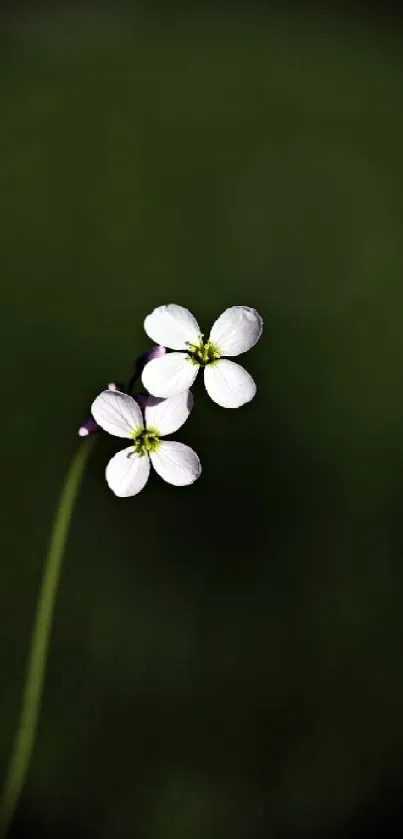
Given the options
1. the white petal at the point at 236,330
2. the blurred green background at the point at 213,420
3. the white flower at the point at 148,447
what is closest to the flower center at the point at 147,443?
the white flower at the point at 148,447

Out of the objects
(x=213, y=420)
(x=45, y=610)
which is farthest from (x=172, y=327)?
(x=213, y=420)

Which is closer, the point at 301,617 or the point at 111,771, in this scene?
the point at 111,771

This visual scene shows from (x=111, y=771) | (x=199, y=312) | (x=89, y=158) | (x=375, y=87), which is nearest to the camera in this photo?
(x=111, y=771)

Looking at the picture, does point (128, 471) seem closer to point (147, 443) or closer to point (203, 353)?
point (147, 443)

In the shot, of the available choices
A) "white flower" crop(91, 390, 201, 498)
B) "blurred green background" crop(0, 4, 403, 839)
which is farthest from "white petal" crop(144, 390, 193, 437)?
"blurred green background" crop(0, 4, 403, 839)

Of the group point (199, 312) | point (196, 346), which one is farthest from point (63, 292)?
point (196, 346)

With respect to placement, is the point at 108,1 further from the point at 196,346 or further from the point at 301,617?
the point at 196,346

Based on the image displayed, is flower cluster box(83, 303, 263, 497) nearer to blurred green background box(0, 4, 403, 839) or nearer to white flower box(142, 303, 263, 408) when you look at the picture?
white flower box(142, 303, 263, 408)
